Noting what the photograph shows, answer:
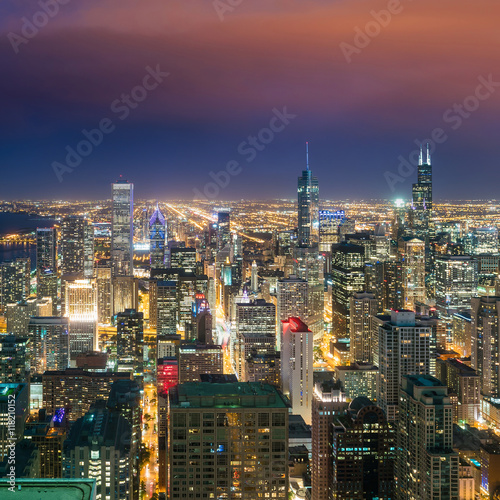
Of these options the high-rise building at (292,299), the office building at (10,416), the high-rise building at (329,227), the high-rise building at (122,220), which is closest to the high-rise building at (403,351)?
the office building at (10,416)

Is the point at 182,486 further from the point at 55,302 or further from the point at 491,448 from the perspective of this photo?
the point at 55,302

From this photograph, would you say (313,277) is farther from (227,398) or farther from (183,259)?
(227,398)

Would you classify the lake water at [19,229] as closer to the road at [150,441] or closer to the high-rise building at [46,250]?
the high-rise building at [46,250]

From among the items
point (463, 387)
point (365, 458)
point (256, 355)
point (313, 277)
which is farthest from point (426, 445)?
point (313, 277)

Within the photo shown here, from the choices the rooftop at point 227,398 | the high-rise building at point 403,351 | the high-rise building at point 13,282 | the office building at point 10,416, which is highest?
the high-rise building at point 13,282

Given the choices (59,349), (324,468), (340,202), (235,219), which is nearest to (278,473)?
A: (324,468)
